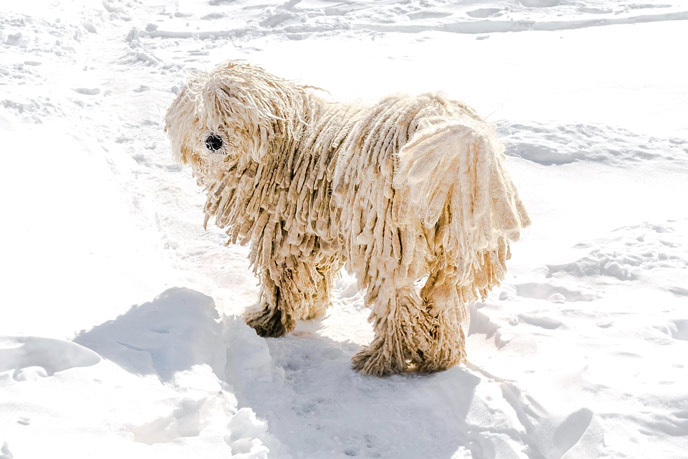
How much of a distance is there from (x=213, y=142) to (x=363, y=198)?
89cm

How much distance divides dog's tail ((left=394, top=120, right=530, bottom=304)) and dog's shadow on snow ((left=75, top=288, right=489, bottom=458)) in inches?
28.7

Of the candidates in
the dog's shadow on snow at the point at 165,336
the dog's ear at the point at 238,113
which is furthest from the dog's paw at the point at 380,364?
the dog's ear at the point at 238,113

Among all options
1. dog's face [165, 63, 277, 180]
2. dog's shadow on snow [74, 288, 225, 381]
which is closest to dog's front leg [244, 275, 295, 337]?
dog's shadow on snow [74, 288, 225, 381]

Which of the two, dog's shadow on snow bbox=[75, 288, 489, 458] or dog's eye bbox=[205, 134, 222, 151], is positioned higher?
dog's eye bbox=[205, 134, 222, 151]

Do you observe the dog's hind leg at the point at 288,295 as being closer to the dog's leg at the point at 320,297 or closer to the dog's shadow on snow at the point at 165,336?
the dog's leg at the point at 320,297

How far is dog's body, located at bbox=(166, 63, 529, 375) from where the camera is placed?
3.04m

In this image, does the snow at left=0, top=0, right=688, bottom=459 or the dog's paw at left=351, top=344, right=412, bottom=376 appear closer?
the snow at left=0, top=0, right=688, bottom=459

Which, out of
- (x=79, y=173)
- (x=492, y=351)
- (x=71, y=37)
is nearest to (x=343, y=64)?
(x=71, y=37)

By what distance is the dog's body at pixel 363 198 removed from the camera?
3.04 meters

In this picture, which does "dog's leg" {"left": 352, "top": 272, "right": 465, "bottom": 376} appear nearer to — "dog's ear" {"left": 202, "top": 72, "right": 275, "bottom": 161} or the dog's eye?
"dog's ear" {"left": 202, "top": 72, "right": 275, "bottom": 161}

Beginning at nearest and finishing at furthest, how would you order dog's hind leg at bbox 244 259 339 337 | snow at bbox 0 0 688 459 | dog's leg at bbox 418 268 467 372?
snow at bbox 0 0 688 459
dog's leg at bbox 418 268 467 372
dog's hind leg at bbox 244 259 339 337

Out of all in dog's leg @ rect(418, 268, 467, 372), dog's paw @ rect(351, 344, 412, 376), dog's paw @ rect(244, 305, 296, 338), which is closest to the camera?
dog's leg @ rect(418, 268, 467, 372)

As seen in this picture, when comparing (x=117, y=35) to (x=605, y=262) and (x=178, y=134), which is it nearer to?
(x=178, y=134)

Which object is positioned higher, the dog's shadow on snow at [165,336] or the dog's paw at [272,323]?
the dog's shadow on snow at [165,336]
